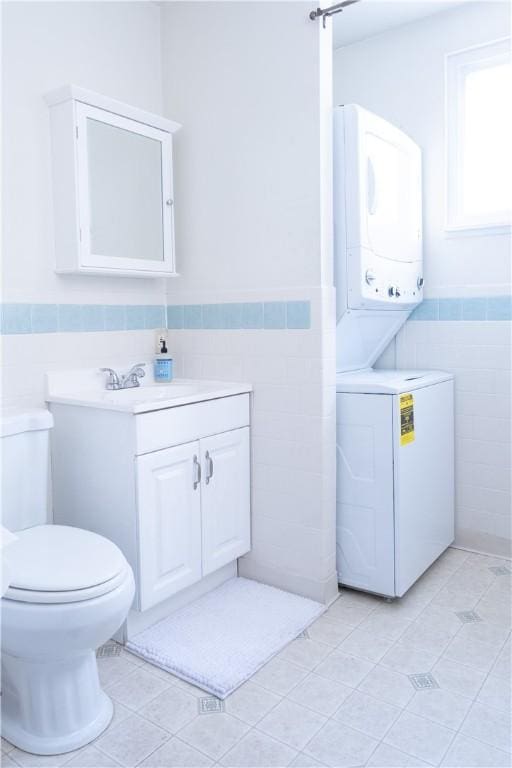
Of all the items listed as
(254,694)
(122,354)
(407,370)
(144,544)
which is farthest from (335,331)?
(254,694)

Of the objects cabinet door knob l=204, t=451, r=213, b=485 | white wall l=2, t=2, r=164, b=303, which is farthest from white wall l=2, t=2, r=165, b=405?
cabinet door knob l=204, t=451, r=213, b=485

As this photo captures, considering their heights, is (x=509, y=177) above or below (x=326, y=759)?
above

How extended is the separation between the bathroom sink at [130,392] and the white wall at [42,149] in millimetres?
63

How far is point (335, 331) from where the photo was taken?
2.58m

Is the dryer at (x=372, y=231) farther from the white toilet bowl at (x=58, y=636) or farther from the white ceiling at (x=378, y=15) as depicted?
the white toilet bowl at (x=58, y=636)

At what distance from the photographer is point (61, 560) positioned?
1.78 meters

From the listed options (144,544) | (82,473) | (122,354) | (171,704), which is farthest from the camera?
(122,354)

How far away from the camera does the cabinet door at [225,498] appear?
2.46 meters

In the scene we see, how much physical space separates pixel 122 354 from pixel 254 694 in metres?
1.50

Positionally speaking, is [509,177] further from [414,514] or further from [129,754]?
[129,754]

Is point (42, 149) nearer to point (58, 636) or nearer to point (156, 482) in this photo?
point (156, 482)

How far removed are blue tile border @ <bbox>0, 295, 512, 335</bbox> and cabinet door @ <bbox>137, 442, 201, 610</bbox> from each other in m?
0.64

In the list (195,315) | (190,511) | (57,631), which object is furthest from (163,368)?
(57,631)

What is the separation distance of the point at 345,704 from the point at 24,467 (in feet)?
4.21
